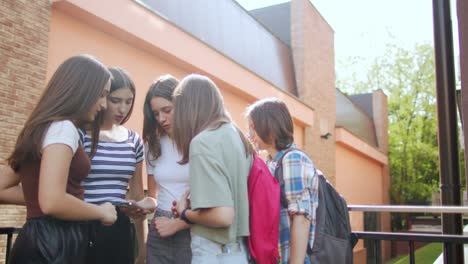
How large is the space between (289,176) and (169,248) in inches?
26.4

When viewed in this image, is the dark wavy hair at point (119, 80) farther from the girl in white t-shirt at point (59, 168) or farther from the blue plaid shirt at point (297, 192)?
the blue plaid shirt at point (297, 192)

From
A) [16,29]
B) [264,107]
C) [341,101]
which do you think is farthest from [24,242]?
[341,101]

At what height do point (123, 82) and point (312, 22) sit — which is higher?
point (312, 22)

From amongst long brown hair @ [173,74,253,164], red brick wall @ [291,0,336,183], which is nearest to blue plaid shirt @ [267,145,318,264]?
long brown hair @ [173,74,253,164]

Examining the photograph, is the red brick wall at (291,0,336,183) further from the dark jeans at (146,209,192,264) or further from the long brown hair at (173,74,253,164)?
the long brown hair at (173,74,253,164)

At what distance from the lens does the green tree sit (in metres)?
32.0

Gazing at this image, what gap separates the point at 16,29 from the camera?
5969 millimetres

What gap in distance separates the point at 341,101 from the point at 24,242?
21.4m

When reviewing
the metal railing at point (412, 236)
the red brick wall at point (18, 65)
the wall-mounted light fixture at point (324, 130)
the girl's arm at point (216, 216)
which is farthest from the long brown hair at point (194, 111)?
the wall-mounted light fixture at point (324, 130)

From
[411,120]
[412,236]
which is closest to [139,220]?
[412,236]

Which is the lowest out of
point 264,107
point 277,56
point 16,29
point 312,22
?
point 264,107

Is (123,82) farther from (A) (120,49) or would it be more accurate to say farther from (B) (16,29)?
(A) (120,49)

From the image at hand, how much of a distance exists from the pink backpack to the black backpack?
238 mm

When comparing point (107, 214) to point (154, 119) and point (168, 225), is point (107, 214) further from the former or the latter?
point (154, 119)
